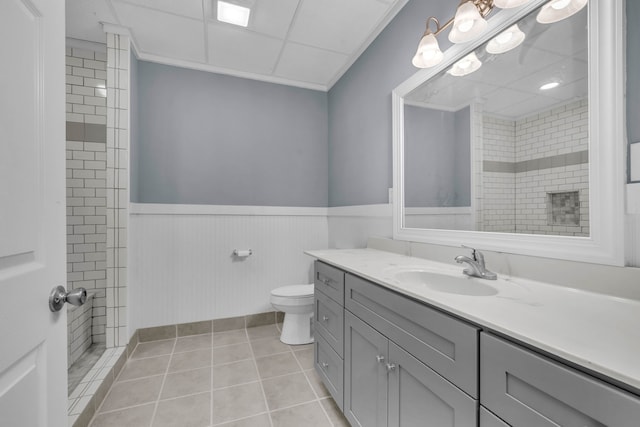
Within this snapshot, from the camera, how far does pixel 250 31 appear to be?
201cm

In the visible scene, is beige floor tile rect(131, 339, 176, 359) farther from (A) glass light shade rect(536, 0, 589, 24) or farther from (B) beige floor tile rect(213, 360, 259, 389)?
(A) glass light shade rect(536, 0, 589, 24)

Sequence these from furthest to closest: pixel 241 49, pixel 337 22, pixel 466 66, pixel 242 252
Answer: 1. pixel 242 252
2. pixel 241 49
3. pixel 337 22
4. pixel 466 66

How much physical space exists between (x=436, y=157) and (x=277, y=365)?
1761 millimetres

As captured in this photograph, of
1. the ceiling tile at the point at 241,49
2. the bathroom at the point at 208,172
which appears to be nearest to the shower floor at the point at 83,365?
the bathroom at the point at 208,172

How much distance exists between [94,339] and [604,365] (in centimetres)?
290

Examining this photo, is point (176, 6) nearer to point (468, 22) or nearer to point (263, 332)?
point (468, 22)

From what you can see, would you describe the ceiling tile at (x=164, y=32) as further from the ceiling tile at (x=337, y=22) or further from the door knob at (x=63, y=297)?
the door knob at (x=63, y=297)

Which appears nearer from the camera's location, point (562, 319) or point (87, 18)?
point (562, 319)

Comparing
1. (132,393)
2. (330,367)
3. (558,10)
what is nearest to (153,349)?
(132,393)

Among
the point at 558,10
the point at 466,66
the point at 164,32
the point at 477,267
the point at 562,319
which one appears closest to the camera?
the point at 562,319

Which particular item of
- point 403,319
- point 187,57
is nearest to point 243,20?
point 187,57

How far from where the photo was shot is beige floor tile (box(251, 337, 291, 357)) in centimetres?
213

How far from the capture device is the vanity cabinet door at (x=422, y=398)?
72cm

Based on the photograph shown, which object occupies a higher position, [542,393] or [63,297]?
[63,297]
